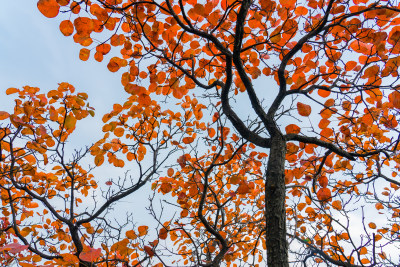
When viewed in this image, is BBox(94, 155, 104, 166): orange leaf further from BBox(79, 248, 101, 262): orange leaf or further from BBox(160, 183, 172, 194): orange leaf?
BBox(79, 248, 101, 262): orange leaf

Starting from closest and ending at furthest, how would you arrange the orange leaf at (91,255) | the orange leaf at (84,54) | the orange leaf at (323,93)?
1. the orange leaf at (91,255)
2. the orange leaf at (84,54)
3. the orange leaf at (323,93)

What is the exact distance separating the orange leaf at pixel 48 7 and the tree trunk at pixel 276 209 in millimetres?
2343

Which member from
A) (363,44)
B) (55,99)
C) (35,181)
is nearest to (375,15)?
(363,44)

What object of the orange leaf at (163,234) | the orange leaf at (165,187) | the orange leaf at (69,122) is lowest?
the orange leaf at (163,234)

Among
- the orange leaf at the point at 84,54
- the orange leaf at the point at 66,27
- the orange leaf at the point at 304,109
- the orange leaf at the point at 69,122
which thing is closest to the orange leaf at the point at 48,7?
the orange leaf at the point at 66,27

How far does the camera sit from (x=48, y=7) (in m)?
2.09

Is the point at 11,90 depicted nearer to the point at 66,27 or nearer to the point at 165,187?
the point at 66,27

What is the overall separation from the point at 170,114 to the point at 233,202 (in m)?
2.49

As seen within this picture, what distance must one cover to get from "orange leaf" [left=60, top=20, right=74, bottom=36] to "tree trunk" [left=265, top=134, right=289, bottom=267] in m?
2.30

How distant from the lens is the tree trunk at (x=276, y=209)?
1.90 metres

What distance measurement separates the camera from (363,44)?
2967 millimetres

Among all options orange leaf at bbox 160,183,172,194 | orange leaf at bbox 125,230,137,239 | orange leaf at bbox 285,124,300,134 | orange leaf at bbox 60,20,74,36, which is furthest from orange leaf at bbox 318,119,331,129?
orange leaf at bbox 60,20,74,36

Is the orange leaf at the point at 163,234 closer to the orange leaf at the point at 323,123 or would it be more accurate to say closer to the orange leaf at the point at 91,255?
the orange leaf at the point at 91,255

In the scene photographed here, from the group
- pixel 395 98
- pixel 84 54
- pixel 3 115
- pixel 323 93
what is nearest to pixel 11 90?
pixel 3 115
